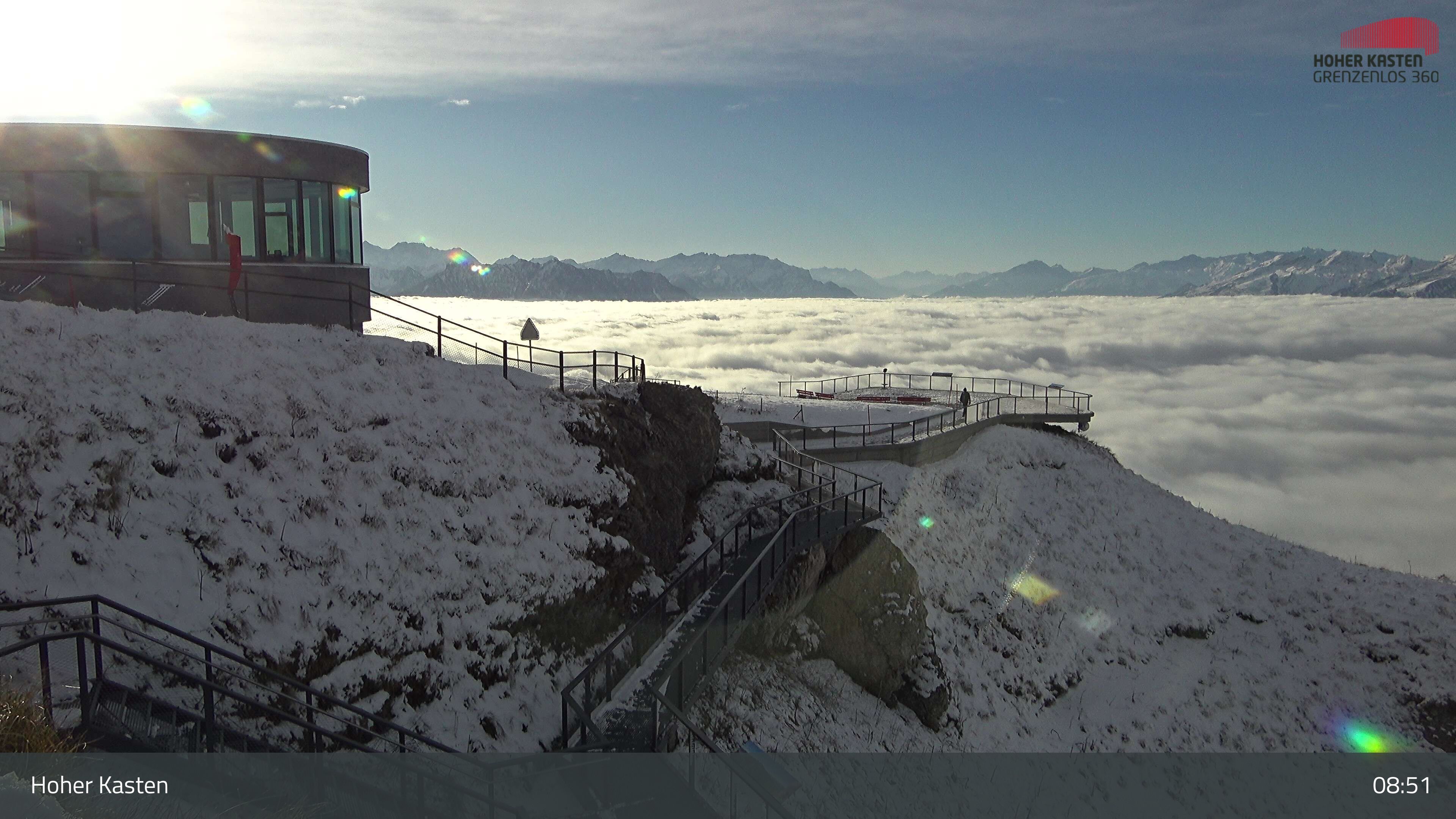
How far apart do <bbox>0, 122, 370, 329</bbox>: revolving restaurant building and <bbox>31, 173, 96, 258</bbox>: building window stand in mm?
21

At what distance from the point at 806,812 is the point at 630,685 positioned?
406 cm

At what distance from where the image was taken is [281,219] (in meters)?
20.4

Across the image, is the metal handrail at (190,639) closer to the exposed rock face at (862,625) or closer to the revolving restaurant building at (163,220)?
→ the exposed rock face at (862,625)

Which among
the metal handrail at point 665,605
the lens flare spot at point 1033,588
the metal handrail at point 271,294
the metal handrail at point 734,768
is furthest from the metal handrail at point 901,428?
the metal handrail at point 734,768

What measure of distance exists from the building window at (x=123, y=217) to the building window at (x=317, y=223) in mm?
3286

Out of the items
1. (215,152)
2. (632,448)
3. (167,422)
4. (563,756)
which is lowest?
(563,756)

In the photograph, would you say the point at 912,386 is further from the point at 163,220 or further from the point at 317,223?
the point at 163,220

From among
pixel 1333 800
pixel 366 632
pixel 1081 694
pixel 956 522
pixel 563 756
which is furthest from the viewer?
pixel 956 522

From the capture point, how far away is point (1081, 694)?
21.5 metres

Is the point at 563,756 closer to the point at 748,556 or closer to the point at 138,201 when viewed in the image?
the point at 748,556

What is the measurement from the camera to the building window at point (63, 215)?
18.7 metres

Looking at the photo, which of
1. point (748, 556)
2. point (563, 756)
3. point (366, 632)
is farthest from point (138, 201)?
point (563, 756)

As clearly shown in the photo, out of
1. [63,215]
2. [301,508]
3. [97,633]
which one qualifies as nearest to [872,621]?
[301,508]

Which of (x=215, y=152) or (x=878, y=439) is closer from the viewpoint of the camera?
(x=215, y=152)
